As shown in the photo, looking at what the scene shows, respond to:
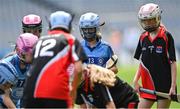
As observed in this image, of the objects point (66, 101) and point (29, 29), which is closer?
point (66, 101)

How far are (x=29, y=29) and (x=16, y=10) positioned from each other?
60.9ft

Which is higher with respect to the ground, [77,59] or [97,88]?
[77,59]

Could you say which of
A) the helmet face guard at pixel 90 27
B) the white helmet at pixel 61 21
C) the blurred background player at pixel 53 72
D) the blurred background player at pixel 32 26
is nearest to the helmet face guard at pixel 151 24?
the helmet face guard at pixel 90 27

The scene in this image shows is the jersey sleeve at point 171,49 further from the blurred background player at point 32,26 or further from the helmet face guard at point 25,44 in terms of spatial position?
the helmet face guard at point 25,44

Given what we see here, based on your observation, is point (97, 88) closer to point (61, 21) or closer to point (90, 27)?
point (61, 21)

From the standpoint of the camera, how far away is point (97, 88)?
25.3 feet

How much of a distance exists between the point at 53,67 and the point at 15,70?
2034mm

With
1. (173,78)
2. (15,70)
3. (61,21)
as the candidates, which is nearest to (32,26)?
(15,70)

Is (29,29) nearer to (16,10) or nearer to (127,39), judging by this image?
(16,10)

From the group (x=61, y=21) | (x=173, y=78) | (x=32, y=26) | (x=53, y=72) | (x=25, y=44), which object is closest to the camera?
(x=53, y=72)

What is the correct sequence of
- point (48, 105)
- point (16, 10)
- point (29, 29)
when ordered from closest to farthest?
point (48, 105) → point (29, 29) → point (16, 10)

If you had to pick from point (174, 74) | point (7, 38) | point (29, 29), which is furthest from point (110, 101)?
point (7, 38)

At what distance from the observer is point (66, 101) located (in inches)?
267

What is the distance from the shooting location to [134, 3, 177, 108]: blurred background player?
9.65 meters
